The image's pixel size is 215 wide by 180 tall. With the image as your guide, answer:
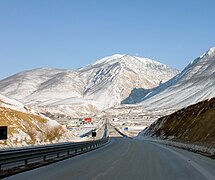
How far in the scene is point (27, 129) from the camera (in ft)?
195

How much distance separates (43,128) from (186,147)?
27.8 metres

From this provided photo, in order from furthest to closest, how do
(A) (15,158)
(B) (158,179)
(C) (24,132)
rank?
1. (C) (24,132)
2. (A) (15,158)
3. (B) (158,179)

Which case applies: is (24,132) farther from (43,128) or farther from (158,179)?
(158,179)

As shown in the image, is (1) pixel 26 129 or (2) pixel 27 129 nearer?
(1) pixel 26 129

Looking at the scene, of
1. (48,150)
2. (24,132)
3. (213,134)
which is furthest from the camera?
(24,132)

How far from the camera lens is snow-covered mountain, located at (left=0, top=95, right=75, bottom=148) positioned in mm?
53688

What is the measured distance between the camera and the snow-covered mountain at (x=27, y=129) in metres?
53.7

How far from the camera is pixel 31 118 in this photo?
6756 cm

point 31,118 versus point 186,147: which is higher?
point 31,118

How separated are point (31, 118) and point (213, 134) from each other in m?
32.5

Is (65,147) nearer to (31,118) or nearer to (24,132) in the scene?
(24,132)

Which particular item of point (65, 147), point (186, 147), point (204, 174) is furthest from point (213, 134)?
point (204, 174)

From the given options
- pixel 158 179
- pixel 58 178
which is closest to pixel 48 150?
pixel 58 178

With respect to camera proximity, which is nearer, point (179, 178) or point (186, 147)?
point (179, 178)
